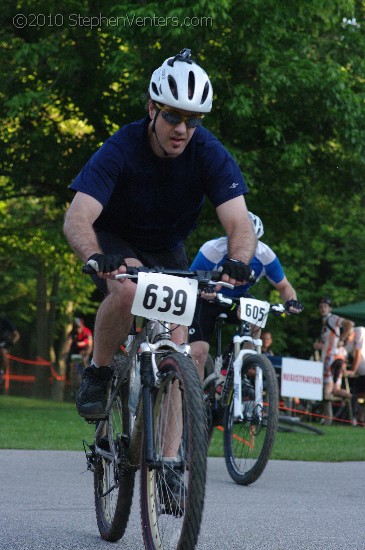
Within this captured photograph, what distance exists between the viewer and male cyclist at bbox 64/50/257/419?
17.3ft

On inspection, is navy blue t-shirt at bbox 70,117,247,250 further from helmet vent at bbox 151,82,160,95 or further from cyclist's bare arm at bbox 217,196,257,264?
helmet vent at bbox 151,82,160,95

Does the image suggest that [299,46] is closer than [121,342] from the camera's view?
No

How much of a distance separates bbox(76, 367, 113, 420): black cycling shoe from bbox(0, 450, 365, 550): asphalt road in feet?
1.81

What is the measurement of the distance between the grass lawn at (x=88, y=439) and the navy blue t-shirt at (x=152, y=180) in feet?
20.7

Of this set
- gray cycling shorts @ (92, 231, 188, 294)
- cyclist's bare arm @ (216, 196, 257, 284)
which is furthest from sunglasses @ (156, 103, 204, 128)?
gray cycling shorts @ (92, 231, 188, 294)

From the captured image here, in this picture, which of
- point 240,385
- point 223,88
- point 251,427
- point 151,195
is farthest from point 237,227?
point 223,88

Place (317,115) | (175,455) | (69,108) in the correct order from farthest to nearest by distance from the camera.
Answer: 1. (69,108)
2. (317,115)
3. (175,455)

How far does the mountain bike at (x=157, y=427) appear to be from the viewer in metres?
4.36

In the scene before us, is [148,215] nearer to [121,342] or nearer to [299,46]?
[121,342]

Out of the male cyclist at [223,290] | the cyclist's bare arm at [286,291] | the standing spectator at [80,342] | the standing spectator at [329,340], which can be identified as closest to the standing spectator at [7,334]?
the standing spectator at [80,342]

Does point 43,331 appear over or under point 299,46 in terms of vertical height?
under

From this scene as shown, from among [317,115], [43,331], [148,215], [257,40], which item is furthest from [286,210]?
[148,215]

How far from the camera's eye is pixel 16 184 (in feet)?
76.4

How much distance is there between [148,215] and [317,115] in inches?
625
